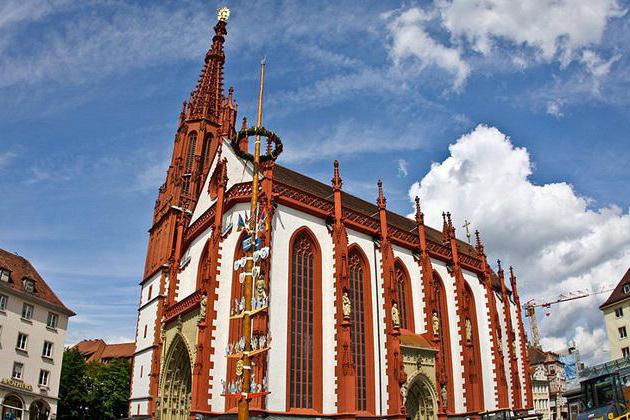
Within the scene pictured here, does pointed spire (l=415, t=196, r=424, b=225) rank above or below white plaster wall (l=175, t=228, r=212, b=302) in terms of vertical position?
above

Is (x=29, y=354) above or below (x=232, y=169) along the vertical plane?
below

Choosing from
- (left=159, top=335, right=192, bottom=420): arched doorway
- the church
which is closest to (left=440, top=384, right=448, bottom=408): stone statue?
the church

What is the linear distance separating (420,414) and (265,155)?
19.7 metres

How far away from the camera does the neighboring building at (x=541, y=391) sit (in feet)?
227

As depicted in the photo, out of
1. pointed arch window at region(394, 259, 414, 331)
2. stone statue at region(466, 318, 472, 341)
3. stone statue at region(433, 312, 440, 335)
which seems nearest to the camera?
stone statue at region(433, 312, 440, 335)

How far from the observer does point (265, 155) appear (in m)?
16.2

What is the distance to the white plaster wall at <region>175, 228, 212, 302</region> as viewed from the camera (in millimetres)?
30422

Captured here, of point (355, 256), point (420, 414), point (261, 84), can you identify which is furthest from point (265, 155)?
point (420, 414)

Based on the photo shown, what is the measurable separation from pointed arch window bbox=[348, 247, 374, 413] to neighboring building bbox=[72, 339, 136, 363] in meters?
65.1

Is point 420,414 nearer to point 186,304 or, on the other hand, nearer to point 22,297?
point 186,304

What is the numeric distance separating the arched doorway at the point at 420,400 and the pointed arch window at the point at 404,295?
3.76 m

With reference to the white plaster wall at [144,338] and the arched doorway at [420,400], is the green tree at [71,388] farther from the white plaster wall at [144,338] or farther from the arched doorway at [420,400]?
the arched doorway at [420,400]

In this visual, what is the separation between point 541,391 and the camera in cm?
7019

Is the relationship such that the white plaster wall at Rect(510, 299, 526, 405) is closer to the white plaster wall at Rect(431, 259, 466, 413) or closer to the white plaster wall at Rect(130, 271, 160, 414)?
the white plaster wall at Rect(431, 259, 466, 413)
